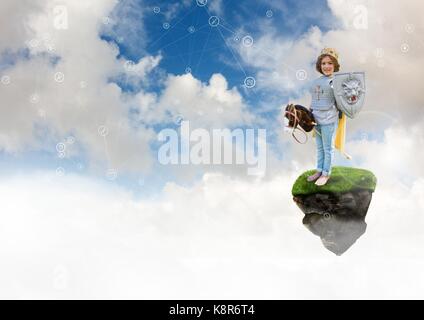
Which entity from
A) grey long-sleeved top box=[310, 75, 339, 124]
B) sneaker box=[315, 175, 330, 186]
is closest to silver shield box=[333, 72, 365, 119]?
grey long-sleeved top box=[310, 75, 339, 124]

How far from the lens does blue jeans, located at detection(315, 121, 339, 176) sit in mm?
8250

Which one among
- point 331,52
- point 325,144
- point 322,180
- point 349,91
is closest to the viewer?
point 349,91

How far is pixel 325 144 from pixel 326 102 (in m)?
0.66

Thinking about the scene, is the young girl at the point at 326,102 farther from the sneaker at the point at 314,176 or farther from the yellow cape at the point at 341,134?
the sneaker at the point at 314,176

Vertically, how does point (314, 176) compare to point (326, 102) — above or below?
below

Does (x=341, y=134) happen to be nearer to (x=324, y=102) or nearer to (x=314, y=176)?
(x=324, y=102)

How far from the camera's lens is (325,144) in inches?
327

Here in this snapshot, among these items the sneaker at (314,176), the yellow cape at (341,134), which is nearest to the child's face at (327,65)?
the yellow cape at (341,134)

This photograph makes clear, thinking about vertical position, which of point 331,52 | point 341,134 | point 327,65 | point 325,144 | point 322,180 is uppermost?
point 331,52

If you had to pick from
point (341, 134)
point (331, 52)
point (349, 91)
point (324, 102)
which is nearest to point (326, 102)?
point (324, 102)

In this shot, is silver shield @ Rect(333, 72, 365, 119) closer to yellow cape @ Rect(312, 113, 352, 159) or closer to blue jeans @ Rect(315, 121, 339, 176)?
yellow cape @ Rect(312, 113, 352, 159)
